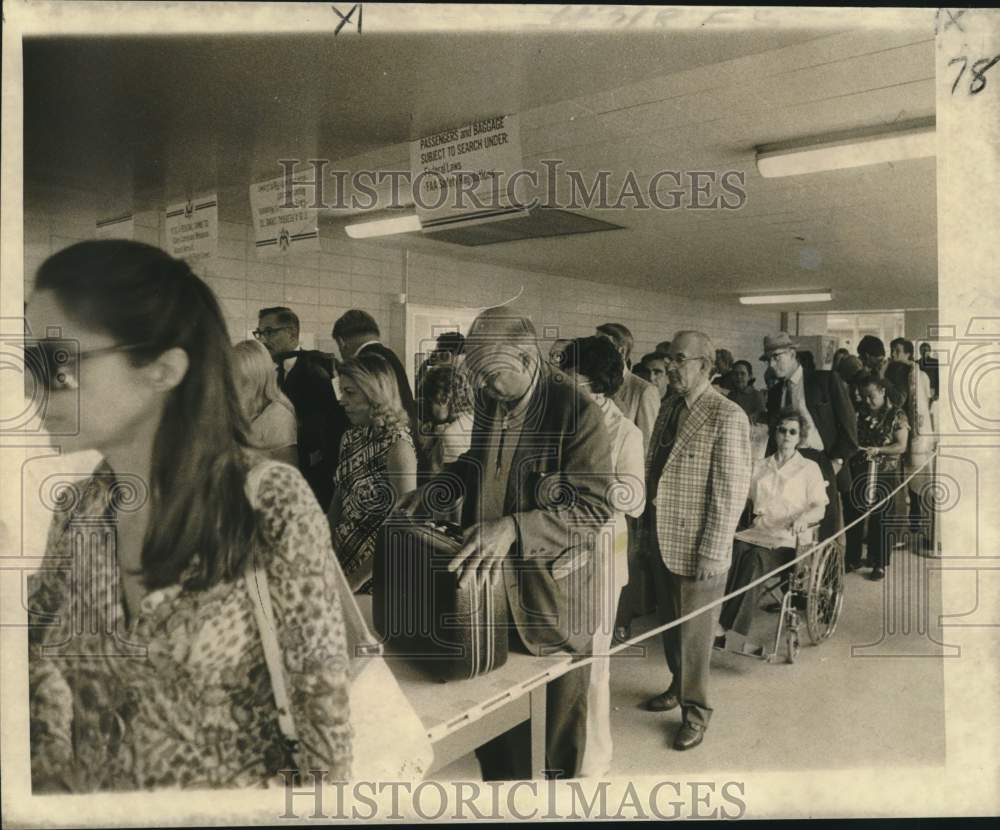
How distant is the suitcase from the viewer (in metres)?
2.07

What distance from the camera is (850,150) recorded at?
2.26m

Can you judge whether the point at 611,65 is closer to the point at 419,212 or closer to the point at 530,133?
the point at 530,133

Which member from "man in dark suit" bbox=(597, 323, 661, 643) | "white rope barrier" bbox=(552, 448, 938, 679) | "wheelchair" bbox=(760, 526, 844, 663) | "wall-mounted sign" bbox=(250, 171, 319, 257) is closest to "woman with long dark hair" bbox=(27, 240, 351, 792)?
"wall-mounted sign" bbox=(250, 171, 319, 257)

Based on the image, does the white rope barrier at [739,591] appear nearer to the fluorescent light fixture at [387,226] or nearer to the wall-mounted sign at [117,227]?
the fluorescent light fixture at [387,226]

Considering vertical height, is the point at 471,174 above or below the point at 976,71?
below

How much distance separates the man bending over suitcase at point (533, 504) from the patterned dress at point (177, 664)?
1.46 feet

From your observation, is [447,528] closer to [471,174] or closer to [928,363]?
[471,174]

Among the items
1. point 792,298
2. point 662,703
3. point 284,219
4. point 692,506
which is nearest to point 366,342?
point 284,219

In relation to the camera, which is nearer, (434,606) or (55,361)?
(55,361)

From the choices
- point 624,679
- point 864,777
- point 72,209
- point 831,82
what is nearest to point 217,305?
point 72,209

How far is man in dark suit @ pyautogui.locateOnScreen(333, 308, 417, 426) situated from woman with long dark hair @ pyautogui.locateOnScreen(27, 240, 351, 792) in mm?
348

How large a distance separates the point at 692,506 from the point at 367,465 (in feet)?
3.29

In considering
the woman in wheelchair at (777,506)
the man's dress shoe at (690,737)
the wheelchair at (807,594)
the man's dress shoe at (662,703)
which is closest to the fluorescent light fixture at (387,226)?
the woman in wheelchair at (777,506)

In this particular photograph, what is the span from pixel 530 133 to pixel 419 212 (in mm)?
430
